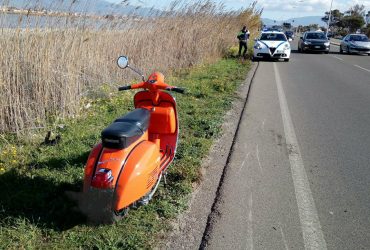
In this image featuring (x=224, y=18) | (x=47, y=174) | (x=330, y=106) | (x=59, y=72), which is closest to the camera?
(x=47, y=174)

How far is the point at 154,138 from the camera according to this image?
4.21m

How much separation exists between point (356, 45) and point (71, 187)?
24756 mm

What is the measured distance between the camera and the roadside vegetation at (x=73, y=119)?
321 cm

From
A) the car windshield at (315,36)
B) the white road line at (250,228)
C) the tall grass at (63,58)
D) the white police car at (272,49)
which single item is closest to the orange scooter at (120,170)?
the white road line at (250,228)

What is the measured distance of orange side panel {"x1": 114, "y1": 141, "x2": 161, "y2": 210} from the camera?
296cm

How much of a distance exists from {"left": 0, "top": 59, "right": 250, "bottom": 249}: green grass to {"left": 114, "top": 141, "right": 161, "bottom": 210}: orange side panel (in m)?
0.32

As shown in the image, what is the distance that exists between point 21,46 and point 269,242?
4510 millimetres

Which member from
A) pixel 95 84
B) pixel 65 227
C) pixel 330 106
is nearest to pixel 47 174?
pixel 65 227

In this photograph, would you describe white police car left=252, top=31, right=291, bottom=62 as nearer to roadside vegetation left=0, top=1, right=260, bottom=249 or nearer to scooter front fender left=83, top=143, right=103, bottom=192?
roadside vegetation left=0, top=1, right=260, bottom=249

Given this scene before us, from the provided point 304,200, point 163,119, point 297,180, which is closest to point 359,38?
point 297,180

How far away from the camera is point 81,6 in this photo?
695cm

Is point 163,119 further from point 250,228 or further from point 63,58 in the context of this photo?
point 63,58

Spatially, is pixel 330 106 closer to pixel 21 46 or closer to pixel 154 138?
pixel 154 138

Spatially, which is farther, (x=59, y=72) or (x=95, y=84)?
(x=95, y=84)
